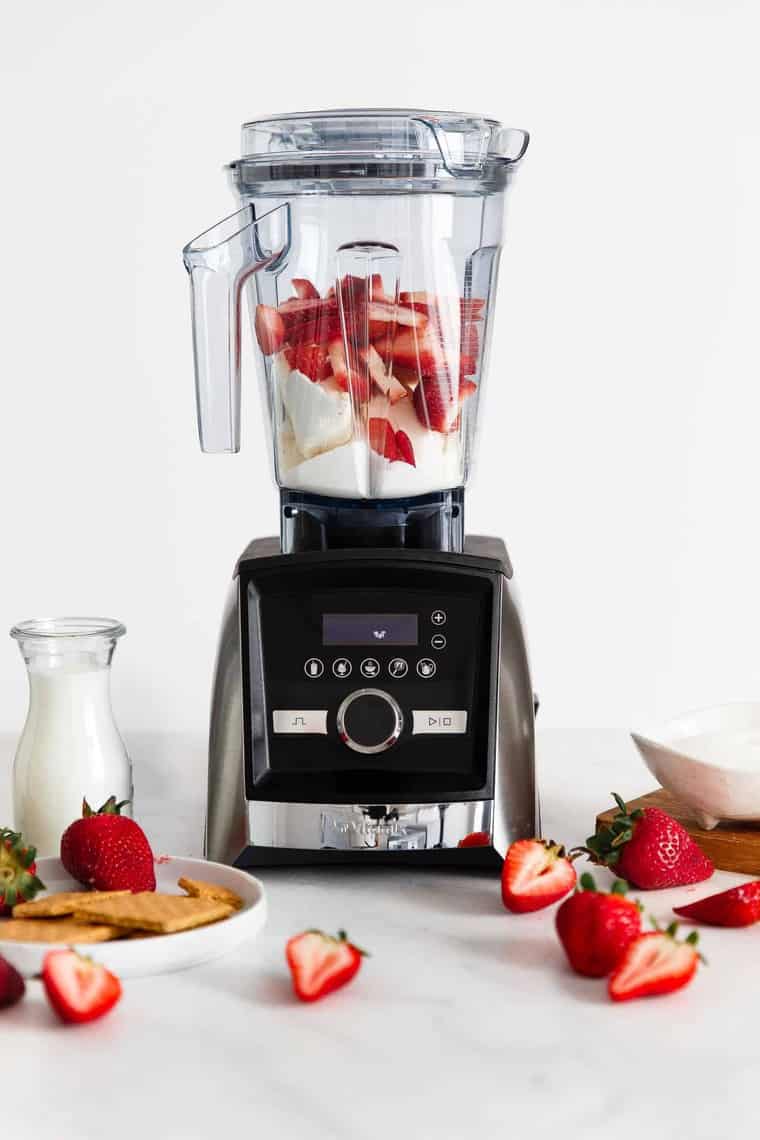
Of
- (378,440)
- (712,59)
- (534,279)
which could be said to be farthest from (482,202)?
(712,59)

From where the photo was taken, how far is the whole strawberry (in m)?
1.03

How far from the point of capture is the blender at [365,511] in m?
1.11

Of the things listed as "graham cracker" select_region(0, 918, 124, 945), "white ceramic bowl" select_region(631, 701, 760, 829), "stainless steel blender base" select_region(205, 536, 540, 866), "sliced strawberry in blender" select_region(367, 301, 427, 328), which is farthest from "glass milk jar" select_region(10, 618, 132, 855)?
"white ceramic bowl" select_region(631, 701, 760, 829)

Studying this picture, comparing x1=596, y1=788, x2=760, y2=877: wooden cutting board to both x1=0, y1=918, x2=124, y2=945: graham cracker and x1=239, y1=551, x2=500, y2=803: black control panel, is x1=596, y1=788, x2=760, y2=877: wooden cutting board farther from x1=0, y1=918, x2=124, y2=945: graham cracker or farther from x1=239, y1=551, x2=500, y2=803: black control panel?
x1=0, y1=918, x2=124, y2=945: graham cracker

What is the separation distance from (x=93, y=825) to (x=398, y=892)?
0.23 meters

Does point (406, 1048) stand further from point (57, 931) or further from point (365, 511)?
point (365, 511)

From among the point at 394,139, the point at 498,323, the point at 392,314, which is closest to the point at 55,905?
the point at 392,314

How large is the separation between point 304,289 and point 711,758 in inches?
20.2

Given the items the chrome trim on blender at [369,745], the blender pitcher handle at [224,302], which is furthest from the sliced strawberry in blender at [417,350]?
the chrome trim on blender at [369,745]

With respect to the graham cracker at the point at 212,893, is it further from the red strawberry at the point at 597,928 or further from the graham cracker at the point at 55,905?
the red strawberry at the point at 597,928

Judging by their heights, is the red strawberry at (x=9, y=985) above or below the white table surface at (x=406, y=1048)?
above

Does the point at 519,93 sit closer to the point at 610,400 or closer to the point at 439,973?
the point at 610,400

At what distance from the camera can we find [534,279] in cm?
162

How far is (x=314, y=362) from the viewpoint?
1155mm
